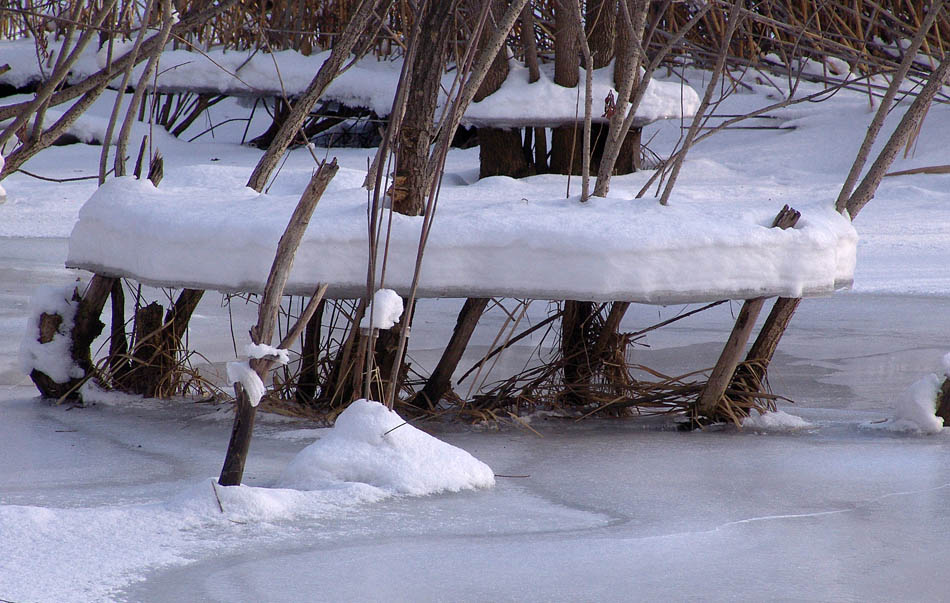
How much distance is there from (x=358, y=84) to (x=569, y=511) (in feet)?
24.2

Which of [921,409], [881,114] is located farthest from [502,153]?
[921,409]

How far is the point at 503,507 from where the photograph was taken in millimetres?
2172

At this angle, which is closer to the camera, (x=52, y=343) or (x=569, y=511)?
(x=569, y=511)

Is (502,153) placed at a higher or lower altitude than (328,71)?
lower

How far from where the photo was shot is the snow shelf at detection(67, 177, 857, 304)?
2.62 m

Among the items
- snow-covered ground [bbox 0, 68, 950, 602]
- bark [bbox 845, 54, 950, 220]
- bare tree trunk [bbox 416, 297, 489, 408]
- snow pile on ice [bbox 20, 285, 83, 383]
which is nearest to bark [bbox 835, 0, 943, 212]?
bark [bbox 845, 54, 950, 220]

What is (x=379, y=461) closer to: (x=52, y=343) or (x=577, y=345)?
(x=577, y=345)

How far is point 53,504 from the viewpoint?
7.02 ft

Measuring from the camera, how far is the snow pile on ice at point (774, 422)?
303cm

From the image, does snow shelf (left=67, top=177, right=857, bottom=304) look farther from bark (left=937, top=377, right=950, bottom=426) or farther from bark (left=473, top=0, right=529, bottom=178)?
bark (left=473, top=0, right=529, bottom=178)

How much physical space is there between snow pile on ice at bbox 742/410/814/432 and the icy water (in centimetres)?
6

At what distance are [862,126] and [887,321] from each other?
5186 mm

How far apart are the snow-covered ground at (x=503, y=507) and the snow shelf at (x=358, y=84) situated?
3697 mm

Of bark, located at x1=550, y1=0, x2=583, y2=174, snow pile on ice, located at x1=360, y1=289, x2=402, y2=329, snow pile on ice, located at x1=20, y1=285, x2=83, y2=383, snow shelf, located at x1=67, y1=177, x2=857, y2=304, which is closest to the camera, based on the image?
snow pile on ice, located at x1=360, y1=289, x2=402, y2=329
